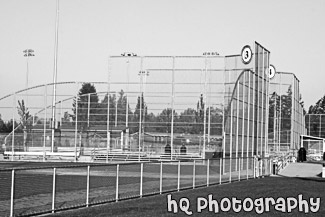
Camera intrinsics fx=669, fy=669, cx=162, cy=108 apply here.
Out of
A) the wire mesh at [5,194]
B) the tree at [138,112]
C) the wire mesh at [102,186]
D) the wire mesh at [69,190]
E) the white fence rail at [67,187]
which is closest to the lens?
the wire mesh at [5,194]

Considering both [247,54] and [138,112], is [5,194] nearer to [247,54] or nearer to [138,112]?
[247,54]

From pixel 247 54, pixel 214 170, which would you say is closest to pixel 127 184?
pixel 214 170

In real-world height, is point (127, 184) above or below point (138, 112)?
below

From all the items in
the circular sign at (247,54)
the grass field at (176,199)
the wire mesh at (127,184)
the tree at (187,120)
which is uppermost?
the circular sign at (247,54)

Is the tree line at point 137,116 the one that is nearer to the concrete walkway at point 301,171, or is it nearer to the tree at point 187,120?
the tree at point 187,120

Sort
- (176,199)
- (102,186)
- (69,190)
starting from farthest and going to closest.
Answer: (102,186), (176,199), (69,190)

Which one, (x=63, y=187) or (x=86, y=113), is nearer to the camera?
(x=63, y=187)

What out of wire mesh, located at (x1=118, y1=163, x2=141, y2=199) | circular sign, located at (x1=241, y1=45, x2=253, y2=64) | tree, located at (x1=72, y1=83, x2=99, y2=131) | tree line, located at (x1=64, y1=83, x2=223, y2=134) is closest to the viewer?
wire mesh, located at (x1=118, y1=163, x2=141, y2=199)

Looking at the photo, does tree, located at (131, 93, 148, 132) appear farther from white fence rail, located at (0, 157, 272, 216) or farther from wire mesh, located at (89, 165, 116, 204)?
wire mesh, located at (89, 165, 116, 204)

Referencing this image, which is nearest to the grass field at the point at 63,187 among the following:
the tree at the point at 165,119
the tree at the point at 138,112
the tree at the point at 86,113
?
the tree at the point at 138,112

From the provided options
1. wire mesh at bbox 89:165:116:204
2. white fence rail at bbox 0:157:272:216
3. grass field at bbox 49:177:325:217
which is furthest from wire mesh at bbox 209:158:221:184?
wire mesh at bbox 89:165:116:204

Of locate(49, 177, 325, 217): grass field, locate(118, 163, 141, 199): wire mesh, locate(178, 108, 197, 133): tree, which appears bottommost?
locate(49, 177, 325, 217): grass field

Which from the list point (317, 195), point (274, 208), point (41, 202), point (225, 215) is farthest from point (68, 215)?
point (317, 195)

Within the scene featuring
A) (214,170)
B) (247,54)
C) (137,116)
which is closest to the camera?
(214,170)
